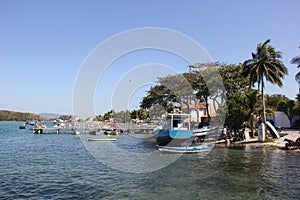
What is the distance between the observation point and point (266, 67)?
42.2m

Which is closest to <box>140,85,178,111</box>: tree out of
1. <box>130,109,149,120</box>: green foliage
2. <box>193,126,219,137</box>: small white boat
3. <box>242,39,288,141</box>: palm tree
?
<box>193,126,219,137</box>: small white boat

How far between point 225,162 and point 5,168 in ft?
77.1

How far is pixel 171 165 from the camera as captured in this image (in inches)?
1033

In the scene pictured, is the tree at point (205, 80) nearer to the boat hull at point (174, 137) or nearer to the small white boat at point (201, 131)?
the small white boat at point (201, 131)

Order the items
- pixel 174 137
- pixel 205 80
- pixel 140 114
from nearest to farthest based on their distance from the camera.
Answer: pixel 174 137
pixel 205 80
pixel 140 114

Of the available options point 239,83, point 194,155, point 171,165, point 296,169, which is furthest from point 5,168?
point 239,83

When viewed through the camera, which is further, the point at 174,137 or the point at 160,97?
the point at 160,97

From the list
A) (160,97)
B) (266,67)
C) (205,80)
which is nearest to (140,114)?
(160,97)

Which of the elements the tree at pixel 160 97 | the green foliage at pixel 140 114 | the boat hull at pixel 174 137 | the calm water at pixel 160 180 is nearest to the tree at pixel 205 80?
the tree at pixel 160 97

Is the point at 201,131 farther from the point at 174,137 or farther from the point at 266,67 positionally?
the point at 266,67

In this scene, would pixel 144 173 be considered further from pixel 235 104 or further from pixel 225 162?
pixel 235 104

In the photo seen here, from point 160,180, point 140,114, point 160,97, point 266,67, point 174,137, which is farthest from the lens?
point 140,114

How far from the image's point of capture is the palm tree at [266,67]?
42156mm

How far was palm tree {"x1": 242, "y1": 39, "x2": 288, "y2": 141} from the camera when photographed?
1660 inches
